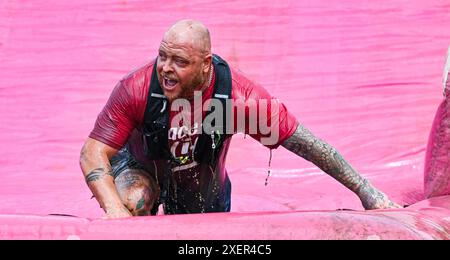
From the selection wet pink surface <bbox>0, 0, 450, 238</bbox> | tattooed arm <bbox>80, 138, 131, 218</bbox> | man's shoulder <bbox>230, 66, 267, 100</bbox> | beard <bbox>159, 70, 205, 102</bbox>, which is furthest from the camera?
wet pink surface <bbox>0, 0, 450, 238</bbox>

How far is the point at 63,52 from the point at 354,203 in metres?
1.55

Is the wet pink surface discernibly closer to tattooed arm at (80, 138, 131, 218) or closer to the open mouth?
tattooed arm at (80, 138, 131, 218)

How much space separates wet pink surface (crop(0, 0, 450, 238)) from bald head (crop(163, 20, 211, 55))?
81cm

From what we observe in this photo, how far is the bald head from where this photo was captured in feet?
7.58

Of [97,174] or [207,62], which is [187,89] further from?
[97,174]

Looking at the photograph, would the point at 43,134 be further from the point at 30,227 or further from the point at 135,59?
the point at 30,227

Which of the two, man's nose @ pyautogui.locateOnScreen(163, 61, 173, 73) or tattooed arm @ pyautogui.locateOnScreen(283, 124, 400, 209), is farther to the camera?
tattooed arm @ pyautogui.locateOnScreen(283, 124, 400, 209)

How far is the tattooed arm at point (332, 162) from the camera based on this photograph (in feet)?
8.24

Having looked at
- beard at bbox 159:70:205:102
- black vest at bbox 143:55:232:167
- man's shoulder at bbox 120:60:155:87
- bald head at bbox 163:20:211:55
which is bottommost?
black vest at bbox 143:55:232:167

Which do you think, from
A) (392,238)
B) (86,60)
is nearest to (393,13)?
(86,60)

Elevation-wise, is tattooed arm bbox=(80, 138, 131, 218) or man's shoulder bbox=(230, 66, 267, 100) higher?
man's shoulder bbox=(230, 66, 267, 100)

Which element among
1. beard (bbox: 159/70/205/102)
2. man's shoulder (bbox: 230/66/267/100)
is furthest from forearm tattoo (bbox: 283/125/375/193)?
beard (bbox: 159/70/205/102)

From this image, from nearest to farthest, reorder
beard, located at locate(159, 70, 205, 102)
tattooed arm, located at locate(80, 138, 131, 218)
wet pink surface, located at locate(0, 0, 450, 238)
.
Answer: tattooed arm, located at locate(80, 138, 131, 218)
beard, located at locate(159, 70, 205, 102)
wet pink surface, located at locate(0, 0, 450, 238)

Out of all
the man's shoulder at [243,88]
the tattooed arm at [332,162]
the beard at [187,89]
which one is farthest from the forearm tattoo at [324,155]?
the beard at [187,89]
